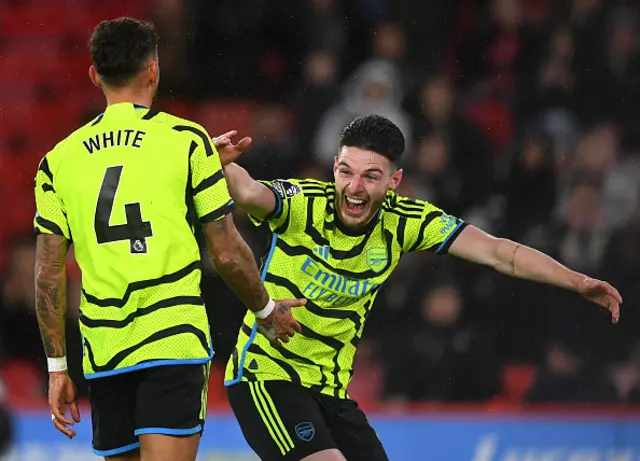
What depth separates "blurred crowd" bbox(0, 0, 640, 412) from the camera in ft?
27.2

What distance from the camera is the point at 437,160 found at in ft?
29.4

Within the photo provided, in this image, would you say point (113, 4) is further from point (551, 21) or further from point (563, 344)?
point (563, 344)

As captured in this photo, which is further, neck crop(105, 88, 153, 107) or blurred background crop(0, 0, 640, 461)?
blurred background crop(0, 0, 640, 461)

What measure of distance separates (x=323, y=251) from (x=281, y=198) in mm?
282

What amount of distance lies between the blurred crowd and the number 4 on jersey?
4356 millimetres

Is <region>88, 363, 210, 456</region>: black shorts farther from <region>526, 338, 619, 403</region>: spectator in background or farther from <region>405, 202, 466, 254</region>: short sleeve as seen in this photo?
<region>526, 338, 619, 403</region>: spectator in background

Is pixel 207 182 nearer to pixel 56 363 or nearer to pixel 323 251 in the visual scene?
pixel 56 363

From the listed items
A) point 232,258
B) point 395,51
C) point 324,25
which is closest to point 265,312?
point 232,258

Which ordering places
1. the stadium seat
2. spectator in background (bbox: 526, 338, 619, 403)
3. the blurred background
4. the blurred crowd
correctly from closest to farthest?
the blurred background < spectator in background (bbox: 526, 338, 619, 403) < the stadium seat < the blurred crowd

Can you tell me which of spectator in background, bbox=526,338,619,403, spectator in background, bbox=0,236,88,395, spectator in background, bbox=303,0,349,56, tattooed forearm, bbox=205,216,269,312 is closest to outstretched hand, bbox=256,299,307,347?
tattooed forearm, bbox=205,216,269,312

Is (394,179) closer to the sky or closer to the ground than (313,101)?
closer to the ground

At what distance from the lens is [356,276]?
501 cm

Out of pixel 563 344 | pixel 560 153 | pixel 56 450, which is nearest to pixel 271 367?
pixel 56 450

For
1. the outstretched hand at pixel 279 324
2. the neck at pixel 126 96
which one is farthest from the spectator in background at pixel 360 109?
the neck at pixel 126 96
